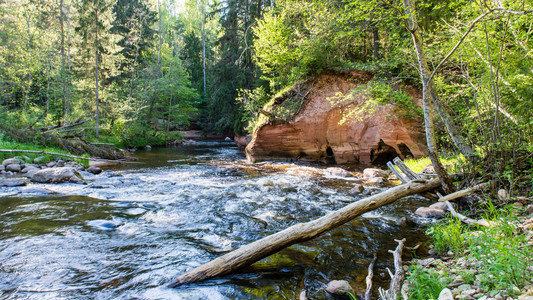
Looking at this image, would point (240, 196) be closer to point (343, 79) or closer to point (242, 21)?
point (343, 79)

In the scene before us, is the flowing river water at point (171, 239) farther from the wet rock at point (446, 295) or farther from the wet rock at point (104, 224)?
the wet rock at point (446, 295)

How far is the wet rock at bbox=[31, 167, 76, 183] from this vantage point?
854cm

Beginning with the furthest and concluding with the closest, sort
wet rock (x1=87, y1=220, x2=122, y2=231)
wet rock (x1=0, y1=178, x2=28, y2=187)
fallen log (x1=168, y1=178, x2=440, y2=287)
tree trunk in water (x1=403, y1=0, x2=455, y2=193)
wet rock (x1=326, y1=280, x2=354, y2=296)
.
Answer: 1. wet rock (x1=0, y1=178, x2=28, y2=187)
2. tree trunk in water (x1=403, y1=0, x2=455, y2=193)
3. wet rock (x1=87, y1=220, x2=122, y2=231)
4. fallen log (x1=168, y1=178, x2=440, y2=287)
5. wet rock (x1=326, y1=280, x2=354, y2=296)

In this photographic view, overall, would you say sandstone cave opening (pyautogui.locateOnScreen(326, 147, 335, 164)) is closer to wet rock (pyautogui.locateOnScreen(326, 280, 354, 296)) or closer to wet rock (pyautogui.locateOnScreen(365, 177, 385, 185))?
wet rock (pyautogui.locateOnScreen(365, 177, 385, 185))

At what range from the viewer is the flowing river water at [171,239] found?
307 cm

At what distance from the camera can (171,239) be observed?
14.7 feet

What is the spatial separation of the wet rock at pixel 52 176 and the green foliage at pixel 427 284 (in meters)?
10.3

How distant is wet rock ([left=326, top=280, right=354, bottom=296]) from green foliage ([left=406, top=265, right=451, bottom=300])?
26.4 inches

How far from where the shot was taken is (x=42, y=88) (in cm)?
2383

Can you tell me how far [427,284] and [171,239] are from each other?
12.6 feet

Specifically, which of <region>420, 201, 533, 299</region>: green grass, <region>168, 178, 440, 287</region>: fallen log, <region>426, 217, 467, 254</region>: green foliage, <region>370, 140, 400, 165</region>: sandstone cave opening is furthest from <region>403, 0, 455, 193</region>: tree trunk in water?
<region>370, 140, 400, 165</region>: sandstone cave opening

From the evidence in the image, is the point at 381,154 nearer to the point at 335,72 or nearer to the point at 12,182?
the point at 335,72

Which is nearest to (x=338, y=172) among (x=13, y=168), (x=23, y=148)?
(x=13, y=168)

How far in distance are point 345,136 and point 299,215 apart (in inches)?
339
